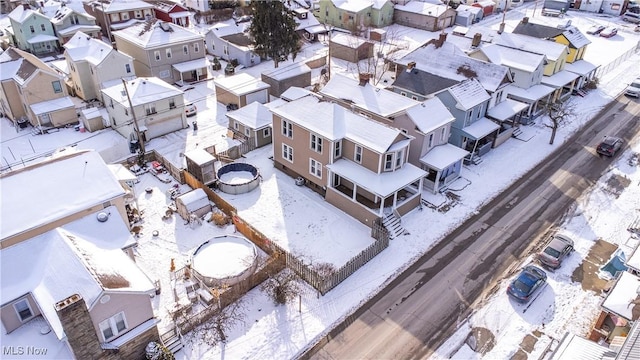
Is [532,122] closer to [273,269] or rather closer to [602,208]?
[602,208]

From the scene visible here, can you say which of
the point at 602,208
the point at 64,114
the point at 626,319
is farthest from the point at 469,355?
the point at 64,114

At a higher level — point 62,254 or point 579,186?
point 62,254

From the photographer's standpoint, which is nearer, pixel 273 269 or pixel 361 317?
pixel 361 317

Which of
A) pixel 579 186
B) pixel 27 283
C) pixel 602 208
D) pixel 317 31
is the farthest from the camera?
pixel 317 31

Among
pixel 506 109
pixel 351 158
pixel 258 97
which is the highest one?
pixel 351 158

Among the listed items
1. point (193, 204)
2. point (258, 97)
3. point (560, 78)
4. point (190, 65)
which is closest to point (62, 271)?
point (193, 204)

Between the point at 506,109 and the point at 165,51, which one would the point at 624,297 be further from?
the point at 165,51

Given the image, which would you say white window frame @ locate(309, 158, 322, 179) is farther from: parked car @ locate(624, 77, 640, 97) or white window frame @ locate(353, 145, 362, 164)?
parked car @ locate(624, 77, 640, 97)

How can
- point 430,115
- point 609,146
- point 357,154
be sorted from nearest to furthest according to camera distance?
1. point 357,154
2. point 430,115
3. point 609,146
